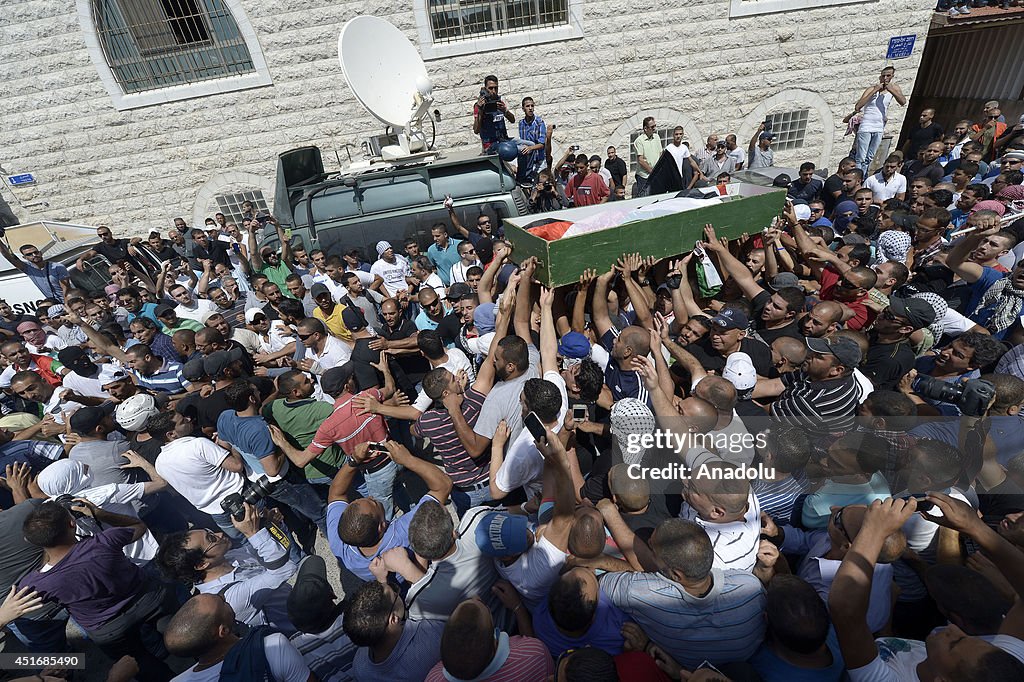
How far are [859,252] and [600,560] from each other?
459cm

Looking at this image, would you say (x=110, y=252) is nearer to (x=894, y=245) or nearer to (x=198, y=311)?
(x=198, y=311)

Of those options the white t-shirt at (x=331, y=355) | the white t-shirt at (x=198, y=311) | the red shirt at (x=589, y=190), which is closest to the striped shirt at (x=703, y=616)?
the white t-shirt at (x=331, y=355)

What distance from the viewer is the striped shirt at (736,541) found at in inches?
87.9

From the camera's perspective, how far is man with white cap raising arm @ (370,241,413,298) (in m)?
6.32

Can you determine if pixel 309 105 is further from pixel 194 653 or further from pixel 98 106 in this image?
pixel 194 653

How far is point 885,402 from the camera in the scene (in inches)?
110

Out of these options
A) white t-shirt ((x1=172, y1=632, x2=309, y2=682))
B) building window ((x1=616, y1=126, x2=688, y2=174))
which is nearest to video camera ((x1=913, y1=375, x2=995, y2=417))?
white t-shirt ((x1=172, y1=632, x2=309, y2=682))

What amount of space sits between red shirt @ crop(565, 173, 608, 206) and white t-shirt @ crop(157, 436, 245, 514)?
21.7 feet

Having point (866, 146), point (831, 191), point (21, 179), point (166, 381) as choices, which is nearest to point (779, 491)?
point (166, 381)

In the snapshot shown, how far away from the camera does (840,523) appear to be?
236cm

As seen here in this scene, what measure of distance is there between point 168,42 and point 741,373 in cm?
1372

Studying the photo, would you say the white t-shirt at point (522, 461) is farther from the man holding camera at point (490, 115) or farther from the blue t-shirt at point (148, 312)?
the man holding camera at point (490, 115)

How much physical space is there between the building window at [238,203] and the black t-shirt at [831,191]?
12.5 m

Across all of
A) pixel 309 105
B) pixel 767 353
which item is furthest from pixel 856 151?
pixel 309 105
